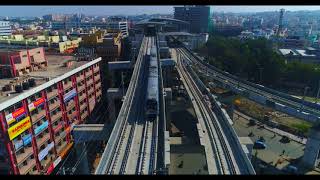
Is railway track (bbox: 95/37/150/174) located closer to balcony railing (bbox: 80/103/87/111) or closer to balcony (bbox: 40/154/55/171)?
balcony (bbox: 40/154/55/171)

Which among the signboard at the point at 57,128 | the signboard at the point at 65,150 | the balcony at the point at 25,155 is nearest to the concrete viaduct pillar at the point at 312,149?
the signboard at the point at 65,150

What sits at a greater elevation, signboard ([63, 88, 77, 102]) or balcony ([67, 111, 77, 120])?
signboard ([63, 88, 77, 102])

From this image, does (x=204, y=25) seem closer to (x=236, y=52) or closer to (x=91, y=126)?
(x=236, y=52)

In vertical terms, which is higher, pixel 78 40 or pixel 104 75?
pixel 78 40

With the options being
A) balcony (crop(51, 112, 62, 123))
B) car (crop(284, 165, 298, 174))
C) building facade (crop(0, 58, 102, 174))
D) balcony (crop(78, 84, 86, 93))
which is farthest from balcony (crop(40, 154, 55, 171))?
car (crop(284, 165, 298, 174))

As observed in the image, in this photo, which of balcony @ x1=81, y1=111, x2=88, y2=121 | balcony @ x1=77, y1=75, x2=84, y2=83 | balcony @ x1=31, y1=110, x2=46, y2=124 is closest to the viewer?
balcony @ x1=31, y1=110, x2=46, y2=124

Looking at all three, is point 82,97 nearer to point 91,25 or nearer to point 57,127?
point 57,127

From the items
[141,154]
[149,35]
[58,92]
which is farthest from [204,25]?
[141,154]

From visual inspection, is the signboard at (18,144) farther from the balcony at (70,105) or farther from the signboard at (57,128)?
the balcony at (70,105)
